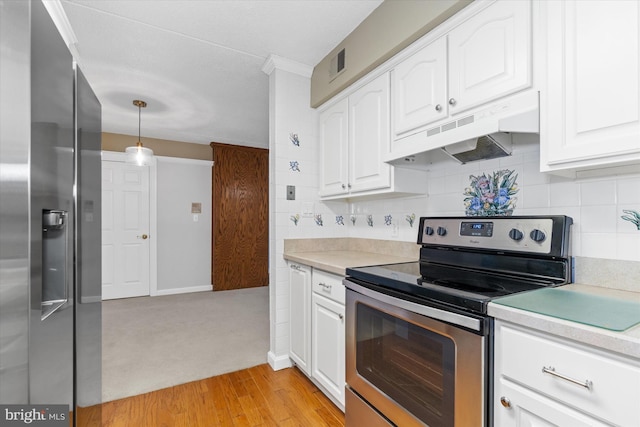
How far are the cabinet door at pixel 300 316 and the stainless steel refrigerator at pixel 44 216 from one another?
1.21 meters

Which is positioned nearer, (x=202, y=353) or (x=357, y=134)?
(x=357, y=134)

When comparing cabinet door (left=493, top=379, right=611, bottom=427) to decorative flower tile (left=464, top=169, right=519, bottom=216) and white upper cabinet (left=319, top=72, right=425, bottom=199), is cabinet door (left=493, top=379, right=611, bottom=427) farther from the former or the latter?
white upper cabinet (left=319, top=72, right=425, bottom=199)

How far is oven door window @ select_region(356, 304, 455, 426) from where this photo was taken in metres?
1.07

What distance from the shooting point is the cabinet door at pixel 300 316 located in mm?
2084

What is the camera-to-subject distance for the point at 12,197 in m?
0.68

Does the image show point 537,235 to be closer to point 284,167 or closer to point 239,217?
point 284,167

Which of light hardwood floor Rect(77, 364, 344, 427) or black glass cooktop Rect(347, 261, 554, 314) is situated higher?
black glass cooktop Rect(347, 261, 554, 314)

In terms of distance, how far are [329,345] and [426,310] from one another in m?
0.91

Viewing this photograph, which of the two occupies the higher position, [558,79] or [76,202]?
[558,79]

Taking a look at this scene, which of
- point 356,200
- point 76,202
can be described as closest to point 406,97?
point 356,200

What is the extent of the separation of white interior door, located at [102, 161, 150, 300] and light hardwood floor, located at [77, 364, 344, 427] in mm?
2963

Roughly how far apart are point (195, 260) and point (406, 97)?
4.32 m

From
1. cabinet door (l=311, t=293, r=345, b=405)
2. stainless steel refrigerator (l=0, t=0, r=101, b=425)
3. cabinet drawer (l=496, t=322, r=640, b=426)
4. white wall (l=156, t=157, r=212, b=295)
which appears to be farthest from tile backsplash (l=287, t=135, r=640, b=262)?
white wall (l=156, t=157, r=212, b=295)

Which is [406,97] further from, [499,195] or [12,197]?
[12,197]
